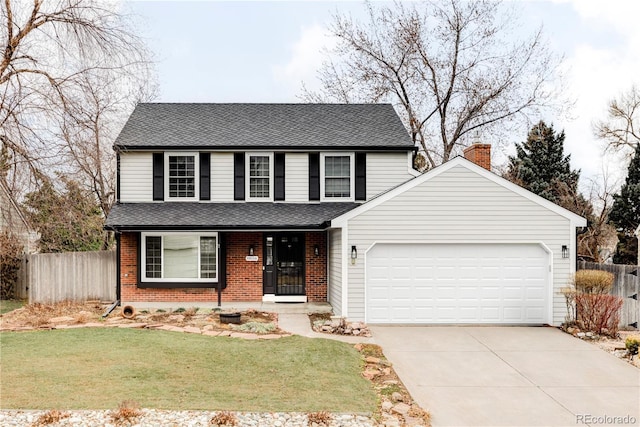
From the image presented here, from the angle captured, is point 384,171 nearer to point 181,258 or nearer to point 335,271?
point 335,271

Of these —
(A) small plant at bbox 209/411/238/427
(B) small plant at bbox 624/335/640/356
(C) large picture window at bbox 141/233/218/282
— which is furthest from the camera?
(C) large picture window at bbox 141/233/218/282

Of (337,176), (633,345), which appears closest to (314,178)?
(337,176)

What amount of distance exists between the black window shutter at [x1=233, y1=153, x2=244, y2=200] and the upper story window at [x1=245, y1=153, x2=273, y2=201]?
0.23 metres

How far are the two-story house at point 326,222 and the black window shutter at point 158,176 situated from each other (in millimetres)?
46

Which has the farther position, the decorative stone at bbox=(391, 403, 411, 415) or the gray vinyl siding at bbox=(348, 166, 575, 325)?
the gray vinyl siding at bbox=(348, 166, 575, 325)

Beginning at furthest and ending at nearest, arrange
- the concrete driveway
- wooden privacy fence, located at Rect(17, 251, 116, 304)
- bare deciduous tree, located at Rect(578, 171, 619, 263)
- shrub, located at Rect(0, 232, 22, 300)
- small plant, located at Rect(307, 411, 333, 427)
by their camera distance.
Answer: bare deciduous tree, located at Rect(578, 171, 619, 263), shrub, located at Rect(0, 232, 22, 300), wooden privacy fence, located at Rect(17, 251, 116, 304), the concrete driveway, small plant, located at Rect(307, 411, 333, 427)

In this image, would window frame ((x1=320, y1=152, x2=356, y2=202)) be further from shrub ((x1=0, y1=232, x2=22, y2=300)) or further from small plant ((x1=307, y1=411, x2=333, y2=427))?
small plant ((x1=307, y1=411, x2=333, y2=427))

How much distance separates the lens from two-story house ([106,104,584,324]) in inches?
531

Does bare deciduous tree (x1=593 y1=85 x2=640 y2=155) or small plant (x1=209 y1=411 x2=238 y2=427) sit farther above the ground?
bare deciduous tree (x1=593 y1=85 x2=640 y2=155)

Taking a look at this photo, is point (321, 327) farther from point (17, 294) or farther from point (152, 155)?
point (17, 294)

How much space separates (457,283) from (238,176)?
768cm

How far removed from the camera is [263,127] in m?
17.8

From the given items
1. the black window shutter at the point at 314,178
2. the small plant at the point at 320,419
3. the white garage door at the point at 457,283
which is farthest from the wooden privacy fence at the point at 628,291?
the small plant at the point at 320,419

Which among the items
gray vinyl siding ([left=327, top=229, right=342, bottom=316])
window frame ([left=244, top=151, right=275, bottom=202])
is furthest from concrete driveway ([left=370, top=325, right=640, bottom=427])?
window frame ([left=244, top=151, right=275, bottom=202])
